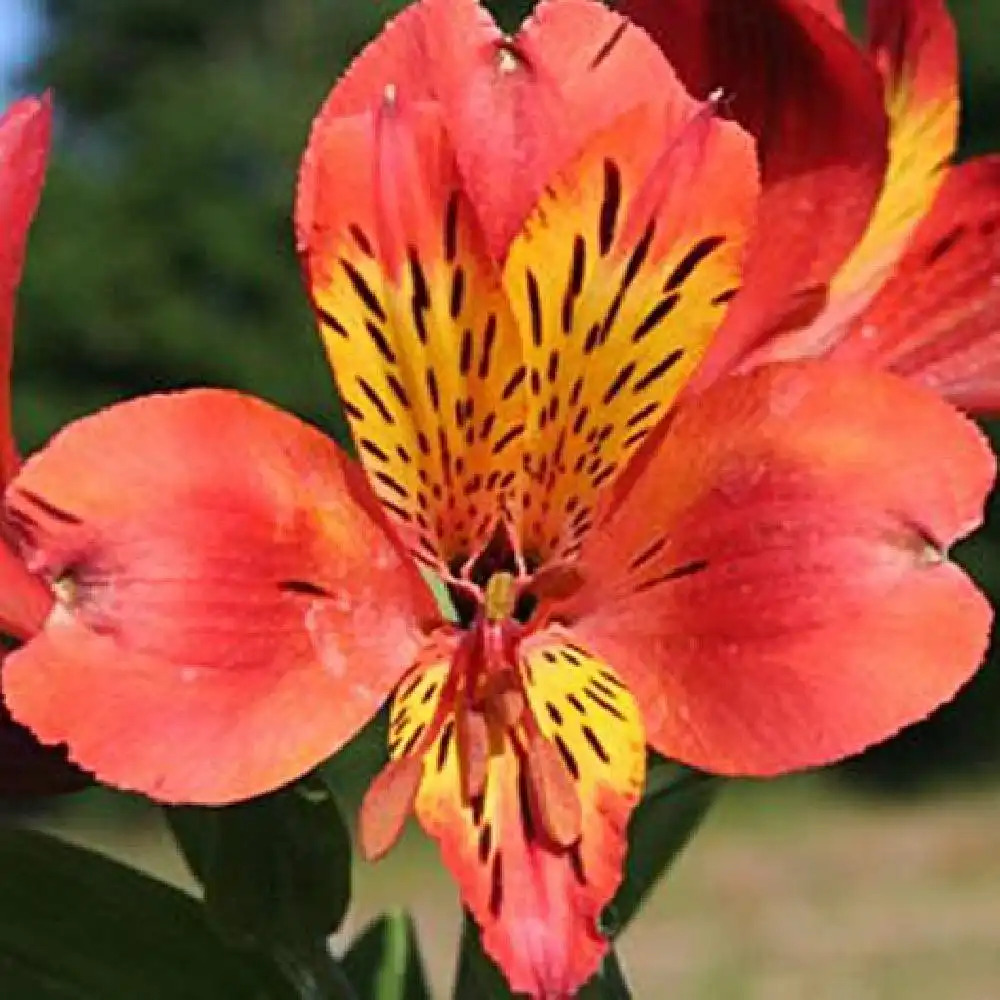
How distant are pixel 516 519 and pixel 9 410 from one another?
4.1 inches

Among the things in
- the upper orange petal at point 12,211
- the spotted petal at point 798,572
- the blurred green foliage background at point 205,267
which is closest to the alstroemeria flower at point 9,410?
the upper orange petal at point 12,211

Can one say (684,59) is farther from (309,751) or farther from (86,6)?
(86,6)

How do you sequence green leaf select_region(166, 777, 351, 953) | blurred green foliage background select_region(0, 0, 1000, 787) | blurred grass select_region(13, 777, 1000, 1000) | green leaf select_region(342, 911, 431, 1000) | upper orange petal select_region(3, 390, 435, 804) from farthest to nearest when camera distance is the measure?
blurred green foliage background select_region(0, 0, 1000, 787) < blurred grass select_region(13, 777, 1000, 1000) < green leaf select_region(342, 911, 431, 1000) < green leaf select_region(166, 777, 351, 953) < upper orange petal select_region(3, 390, 435, 804)

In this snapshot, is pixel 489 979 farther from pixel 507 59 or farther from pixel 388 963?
pixel 507 59

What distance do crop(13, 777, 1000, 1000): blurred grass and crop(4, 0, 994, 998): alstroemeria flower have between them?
427 cm

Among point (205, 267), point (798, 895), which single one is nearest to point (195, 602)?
point (798, 895)

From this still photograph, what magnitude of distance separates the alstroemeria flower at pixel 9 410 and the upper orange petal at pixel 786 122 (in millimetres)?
127

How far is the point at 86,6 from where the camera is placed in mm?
10711

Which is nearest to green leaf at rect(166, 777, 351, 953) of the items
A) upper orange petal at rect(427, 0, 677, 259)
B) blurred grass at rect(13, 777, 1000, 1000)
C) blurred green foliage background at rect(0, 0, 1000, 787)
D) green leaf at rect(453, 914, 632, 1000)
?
green leaf at rect(453, 914, 632, 1000)

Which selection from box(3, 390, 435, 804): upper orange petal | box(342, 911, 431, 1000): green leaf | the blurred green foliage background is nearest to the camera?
box(3, 390, 435, 804): upper orange petal

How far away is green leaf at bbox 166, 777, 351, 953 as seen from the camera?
0.62 m

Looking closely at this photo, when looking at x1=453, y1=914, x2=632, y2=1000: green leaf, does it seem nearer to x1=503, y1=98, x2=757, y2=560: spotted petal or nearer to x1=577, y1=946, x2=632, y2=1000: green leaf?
x1=577, y1=946, x2=632, y2=1000: green leaf

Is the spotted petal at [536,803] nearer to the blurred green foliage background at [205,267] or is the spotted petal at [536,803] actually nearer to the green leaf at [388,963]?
the green leaf at [388,963]

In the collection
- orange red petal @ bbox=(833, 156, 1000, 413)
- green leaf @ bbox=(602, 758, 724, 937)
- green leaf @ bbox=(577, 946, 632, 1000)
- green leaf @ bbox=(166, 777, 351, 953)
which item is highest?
orange red petal @ bbox=(833, 156, 1000, 413)
